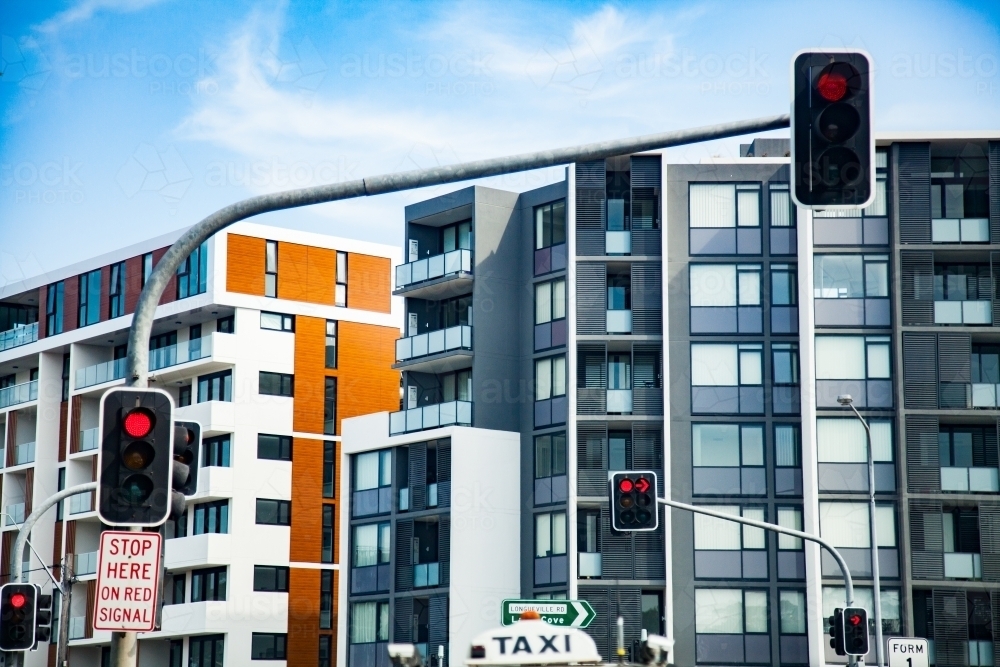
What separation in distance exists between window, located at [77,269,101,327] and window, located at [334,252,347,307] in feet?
38.0

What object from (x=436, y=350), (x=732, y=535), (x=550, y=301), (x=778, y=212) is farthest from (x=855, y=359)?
(x=436, y=350)

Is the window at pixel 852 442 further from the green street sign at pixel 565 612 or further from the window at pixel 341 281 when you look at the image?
the window at pixel 341 281

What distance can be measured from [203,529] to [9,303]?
22.2 meters

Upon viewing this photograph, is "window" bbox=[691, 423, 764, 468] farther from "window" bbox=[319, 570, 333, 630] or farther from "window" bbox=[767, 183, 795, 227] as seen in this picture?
"window" bbox=[319, 570, 333, 630]

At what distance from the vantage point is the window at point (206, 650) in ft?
220

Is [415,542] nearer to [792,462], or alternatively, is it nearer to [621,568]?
[621,568]

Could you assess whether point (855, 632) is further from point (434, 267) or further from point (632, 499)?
point (434, 267)

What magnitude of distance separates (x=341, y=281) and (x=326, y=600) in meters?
13.2

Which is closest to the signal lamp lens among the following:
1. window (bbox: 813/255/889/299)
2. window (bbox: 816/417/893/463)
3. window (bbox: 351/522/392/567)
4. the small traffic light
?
the small traffic light

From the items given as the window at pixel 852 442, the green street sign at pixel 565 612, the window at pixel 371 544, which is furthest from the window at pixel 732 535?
the green street sign at pixel 565 612

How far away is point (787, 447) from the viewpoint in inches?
2121

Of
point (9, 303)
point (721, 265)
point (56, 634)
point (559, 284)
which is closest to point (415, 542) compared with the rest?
point (559, 284)

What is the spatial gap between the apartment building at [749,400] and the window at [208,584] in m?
12.3

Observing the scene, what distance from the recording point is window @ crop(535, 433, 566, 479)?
55.8 meters
